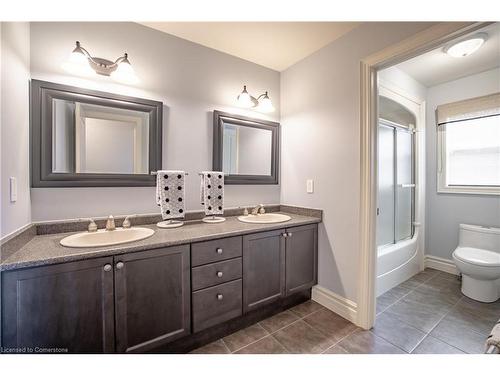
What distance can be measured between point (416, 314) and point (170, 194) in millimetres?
2300

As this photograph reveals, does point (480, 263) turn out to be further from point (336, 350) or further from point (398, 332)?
point (336, 350)

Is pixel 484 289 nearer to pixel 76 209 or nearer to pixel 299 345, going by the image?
pixel 299 345

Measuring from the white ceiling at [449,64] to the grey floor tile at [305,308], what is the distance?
103 inches

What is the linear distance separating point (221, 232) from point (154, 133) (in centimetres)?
97

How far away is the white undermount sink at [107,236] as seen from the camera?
3.99 ft

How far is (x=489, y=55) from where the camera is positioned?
1.97 m

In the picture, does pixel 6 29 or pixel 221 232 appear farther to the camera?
pixel 221 232

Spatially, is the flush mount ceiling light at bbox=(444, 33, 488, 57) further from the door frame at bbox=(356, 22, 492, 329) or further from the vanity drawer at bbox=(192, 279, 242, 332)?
the vanity drawer at bbox=(192, 279, 242, 332)

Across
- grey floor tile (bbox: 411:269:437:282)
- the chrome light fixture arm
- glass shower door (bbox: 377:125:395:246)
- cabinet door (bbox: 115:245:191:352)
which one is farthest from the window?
the chrome light fixture arm

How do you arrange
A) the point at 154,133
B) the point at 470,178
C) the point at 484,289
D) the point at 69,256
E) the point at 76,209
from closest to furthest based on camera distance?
1. the point at 69,256
2. the point at 76,209
3. the point at 154,133
4. the point at 484,289
5. the point at 470,178

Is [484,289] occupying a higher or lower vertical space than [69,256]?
lower

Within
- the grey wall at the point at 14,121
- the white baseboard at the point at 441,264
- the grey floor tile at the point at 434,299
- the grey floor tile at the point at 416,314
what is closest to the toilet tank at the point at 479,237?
the white baseboard at the point at 441,264

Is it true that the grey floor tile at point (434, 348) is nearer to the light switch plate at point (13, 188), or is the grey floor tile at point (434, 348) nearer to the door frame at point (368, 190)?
the door frame at point (368, 190)

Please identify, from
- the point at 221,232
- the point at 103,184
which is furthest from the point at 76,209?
the point at 221,232
